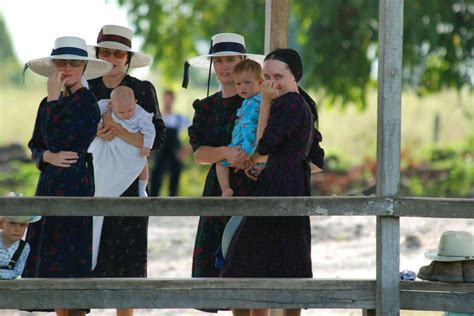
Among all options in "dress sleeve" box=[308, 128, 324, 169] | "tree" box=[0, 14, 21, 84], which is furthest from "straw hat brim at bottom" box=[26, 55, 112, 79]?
"tree" box=[0, 14, 21, 84]

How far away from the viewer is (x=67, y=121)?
6.79 metres

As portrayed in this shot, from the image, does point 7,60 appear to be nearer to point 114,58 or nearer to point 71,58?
point 114,58

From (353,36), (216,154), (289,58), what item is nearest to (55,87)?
(216,154)

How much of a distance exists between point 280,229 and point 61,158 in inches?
45.5

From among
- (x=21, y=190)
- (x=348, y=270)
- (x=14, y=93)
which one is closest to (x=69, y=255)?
(x=348, y=270)

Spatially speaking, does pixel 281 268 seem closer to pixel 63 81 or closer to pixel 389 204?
pixel 389 204

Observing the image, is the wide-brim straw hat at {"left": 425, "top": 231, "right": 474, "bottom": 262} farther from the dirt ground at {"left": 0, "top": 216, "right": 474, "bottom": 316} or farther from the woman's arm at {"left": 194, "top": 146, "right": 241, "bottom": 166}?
the dirt ground at {"left": 0, "top": 216, "right": 474, "bottom": 316}

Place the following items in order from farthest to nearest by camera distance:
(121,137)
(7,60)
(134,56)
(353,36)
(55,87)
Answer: (7,60)
(353,36)
(134,56)
(121,137)
(55,87)

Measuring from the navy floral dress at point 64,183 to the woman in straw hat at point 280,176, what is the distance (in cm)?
77

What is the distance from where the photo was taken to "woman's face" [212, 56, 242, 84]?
7234mm

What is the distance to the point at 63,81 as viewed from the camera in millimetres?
6820

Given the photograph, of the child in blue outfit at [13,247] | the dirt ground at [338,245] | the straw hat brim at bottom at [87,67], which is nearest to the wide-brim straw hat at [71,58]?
the straw hat brim at bottom at [87,67]

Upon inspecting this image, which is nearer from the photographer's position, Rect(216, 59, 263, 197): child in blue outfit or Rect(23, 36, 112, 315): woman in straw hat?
Rect(23, 36, 112, 315): woman in straw hat

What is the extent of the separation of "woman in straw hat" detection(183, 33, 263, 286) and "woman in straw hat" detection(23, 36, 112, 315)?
2.05 feet
